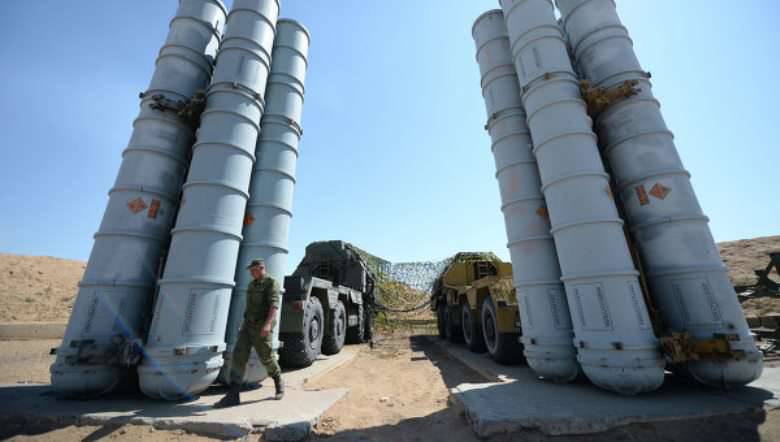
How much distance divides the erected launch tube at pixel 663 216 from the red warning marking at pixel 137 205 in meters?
6.97

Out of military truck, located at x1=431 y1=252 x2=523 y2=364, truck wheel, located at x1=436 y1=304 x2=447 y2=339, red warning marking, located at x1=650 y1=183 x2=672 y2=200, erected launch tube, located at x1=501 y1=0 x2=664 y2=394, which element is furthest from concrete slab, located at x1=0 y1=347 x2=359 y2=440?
truck wheel, located at x1=436 y1=304 x2=447 y2=339

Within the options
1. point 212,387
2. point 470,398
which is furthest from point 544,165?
point 212,387

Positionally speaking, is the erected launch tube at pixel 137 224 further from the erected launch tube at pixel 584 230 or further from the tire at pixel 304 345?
the erected launch tube at pixel 584 230

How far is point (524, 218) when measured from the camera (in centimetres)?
495

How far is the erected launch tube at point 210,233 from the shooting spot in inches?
152

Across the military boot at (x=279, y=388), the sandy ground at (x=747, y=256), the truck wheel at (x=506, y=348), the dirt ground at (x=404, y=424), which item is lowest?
the dirt ground at (x=404, y=424)

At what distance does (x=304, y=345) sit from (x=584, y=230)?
5034mm

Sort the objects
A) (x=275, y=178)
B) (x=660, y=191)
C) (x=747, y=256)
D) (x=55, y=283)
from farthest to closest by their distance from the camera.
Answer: (x=55, y=283) → (x=747, y=256) → (x=275, y=178) → (x=660, y=191)

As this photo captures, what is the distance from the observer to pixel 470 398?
142 inches

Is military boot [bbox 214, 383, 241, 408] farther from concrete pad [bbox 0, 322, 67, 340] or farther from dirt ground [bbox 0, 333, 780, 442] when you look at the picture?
concrete pad [bbox 0, 322, 67, 340]

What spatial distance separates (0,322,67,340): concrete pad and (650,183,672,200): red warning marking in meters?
17.6

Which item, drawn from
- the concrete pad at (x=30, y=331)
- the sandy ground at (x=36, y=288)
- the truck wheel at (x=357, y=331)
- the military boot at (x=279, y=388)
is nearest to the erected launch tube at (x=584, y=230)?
the military boot at (x=279, y=388)

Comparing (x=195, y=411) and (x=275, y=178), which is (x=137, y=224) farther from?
(x=195, y=411)

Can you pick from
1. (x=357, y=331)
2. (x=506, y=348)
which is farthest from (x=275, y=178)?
(x=357, y=331)
